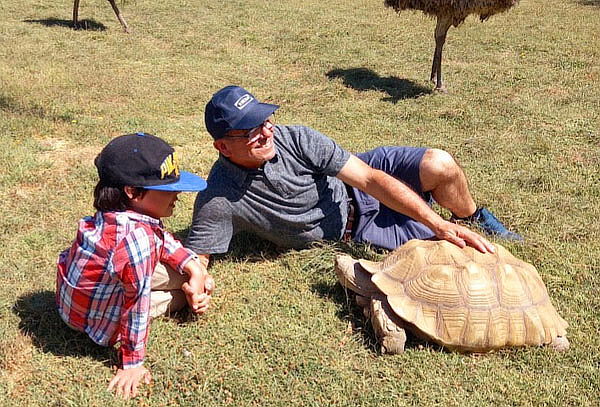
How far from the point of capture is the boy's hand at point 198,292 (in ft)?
10.4

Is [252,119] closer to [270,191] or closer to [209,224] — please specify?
[270,191]

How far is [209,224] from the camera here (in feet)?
11.9

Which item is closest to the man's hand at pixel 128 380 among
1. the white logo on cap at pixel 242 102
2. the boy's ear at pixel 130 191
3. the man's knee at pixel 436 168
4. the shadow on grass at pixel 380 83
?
the boy's ear at pixel 130 191

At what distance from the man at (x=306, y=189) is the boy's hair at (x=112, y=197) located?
822 mm

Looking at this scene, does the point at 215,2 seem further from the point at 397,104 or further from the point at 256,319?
the point at 256,319

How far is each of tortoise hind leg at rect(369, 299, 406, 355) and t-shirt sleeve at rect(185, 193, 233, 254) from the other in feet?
3.56

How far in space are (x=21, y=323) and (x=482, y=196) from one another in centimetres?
372

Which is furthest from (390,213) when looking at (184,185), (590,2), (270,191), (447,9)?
(590,2)

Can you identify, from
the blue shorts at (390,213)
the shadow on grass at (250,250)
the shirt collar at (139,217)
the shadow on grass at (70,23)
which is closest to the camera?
the shirt collar at (139,217)

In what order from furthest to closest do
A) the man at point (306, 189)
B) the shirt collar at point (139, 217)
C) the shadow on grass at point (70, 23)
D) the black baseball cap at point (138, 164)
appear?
the shadow on grass at point (70, 23)
the man at point (306, 189)
the shirt collar at point (139, 217)
the black baseball cap at point (138, 164)

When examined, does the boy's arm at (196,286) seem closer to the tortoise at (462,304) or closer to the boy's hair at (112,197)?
the boy's hair at (112,197)

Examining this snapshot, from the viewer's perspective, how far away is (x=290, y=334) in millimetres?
3330

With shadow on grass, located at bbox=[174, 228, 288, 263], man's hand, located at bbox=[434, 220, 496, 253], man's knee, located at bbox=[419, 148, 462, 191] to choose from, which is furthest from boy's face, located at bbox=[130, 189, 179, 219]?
man's knee, located at bbox=[419, 148, 462, 191]

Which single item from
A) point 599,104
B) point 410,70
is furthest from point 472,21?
point 599,104
